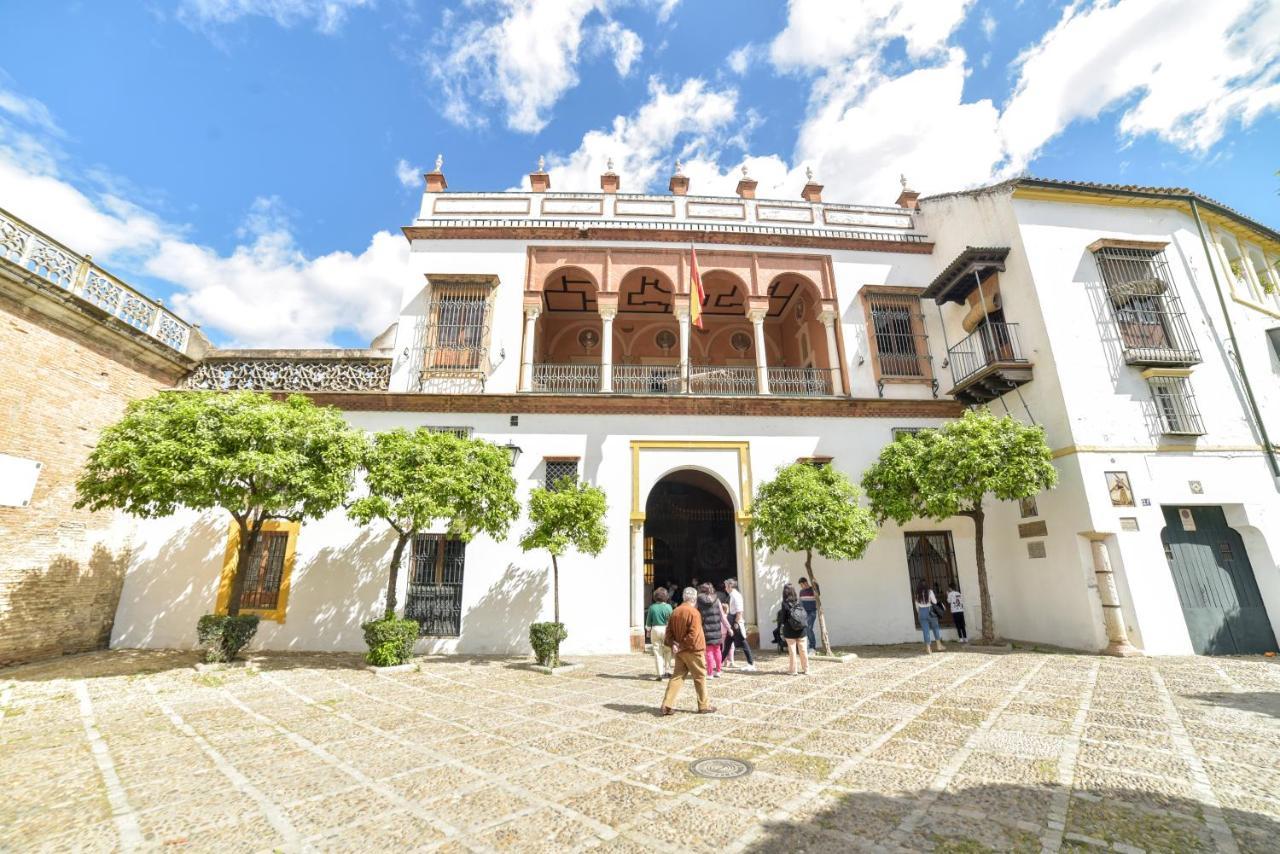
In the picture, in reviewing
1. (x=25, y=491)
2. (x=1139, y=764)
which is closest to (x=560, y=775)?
(x=1139, y=764)

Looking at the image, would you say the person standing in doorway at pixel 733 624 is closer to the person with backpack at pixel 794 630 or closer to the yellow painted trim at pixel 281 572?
the person with backpack at pixel 794 630

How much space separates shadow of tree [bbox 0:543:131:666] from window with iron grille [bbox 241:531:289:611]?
8.39 ft

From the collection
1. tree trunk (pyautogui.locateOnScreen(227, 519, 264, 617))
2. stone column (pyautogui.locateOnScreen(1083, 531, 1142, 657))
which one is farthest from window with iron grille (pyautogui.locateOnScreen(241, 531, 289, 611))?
stone column (pyautogui.locateOnScreen(1083, 531, 1142, 657))

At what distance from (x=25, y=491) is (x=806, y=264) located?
1779 cm

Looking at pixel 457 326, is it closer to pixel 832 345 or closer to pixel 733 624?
pixel 733 624

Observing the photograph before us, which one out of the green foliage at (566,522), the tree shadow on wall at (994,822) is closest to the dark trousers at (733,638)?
the green foliage at (566,522)

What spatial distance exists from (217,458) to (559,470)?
6.35 meters

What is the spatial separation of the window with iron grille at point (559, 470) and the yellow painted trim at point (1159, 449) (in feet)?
34.9

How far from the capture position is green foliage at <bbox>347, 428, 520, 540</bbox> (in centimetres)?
924

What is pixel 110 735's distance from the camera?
18.0 ft

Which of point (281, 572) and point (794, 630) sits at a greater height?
point (281, 572)

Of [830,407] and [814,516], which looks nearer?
[814,516]

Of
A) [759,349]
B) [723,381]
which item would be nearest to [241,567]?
[723,381]

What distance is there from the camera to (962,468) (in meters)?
10.4
